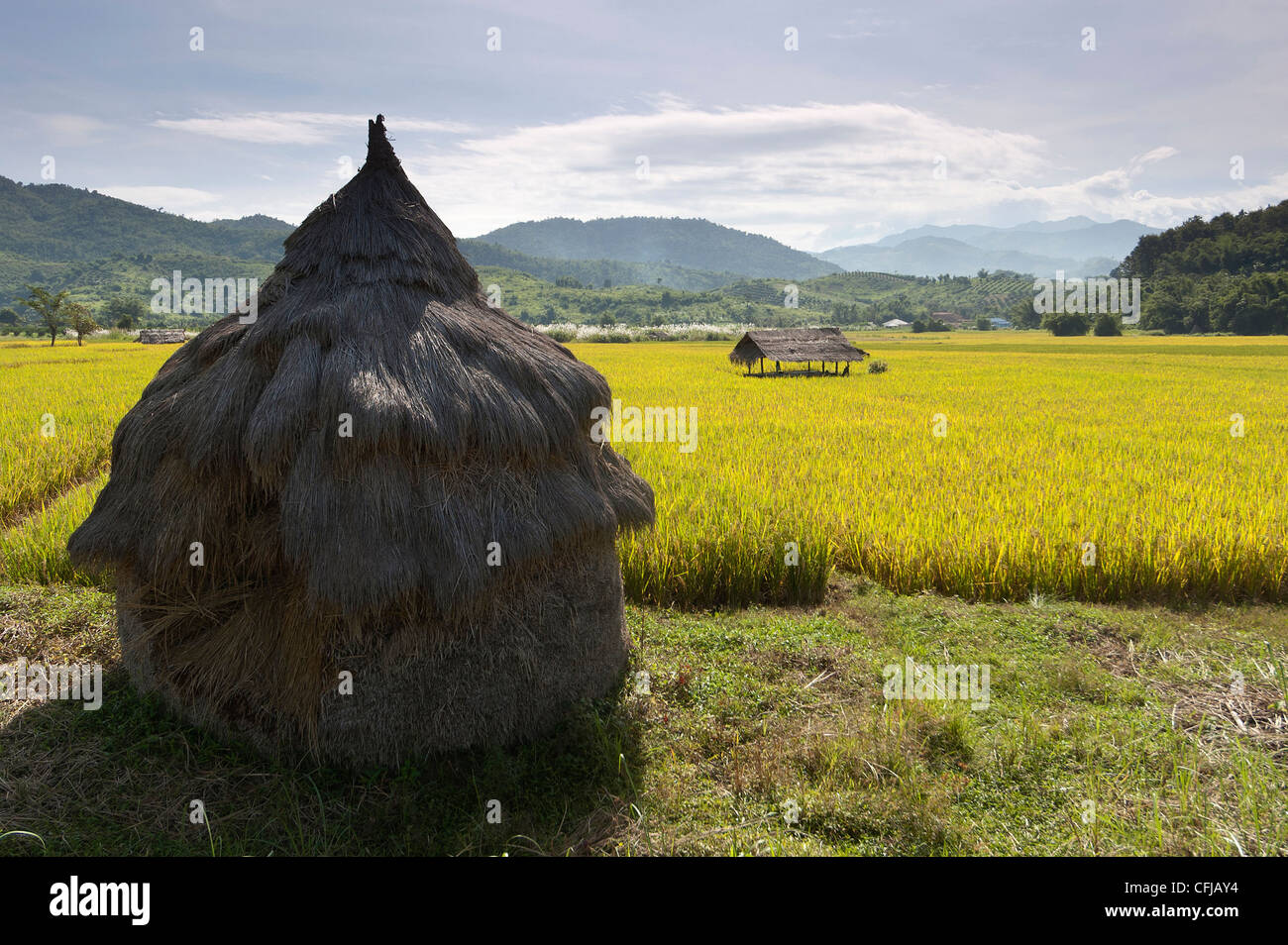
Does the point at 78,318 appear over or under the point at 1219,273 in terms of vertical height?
under

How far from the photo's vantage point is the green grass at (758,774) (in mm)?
3141

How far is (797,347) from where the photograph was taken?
27.3m

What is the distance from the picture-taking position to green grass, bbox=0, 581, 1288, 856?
3141 millimetres

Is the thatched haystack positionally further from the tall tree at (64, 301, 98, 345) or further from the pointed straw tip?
the tall tree at (64, 301, 98, 345)

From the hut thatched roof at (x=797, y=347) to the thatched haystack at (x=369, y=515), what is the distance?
23378mm

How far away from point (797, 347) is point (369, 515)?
25677 millimetres

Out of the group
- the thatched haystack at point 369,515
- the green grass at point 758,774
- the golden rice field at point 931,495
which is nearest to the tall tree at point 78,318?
the golden rice field at point 931,495

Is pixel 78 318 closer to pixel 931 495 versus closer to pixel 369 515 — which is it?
pixel 369 515

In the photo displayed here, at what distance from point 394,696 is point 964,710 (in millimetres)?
3348

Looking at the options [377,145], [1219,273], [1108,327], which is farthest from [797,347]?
[1219,273]

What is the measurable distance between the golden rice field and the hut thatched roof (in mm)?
10038

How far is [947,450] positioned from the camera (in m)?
10.5

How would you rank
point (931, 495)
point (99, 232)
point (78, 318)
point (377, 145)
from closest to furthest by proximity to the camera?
point (377, 145) → point (931, 495) → point (78, 318) → point (99, 232)

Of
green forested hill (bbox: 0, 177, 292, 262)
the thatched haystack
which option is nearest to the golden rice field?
the thatched haystack
